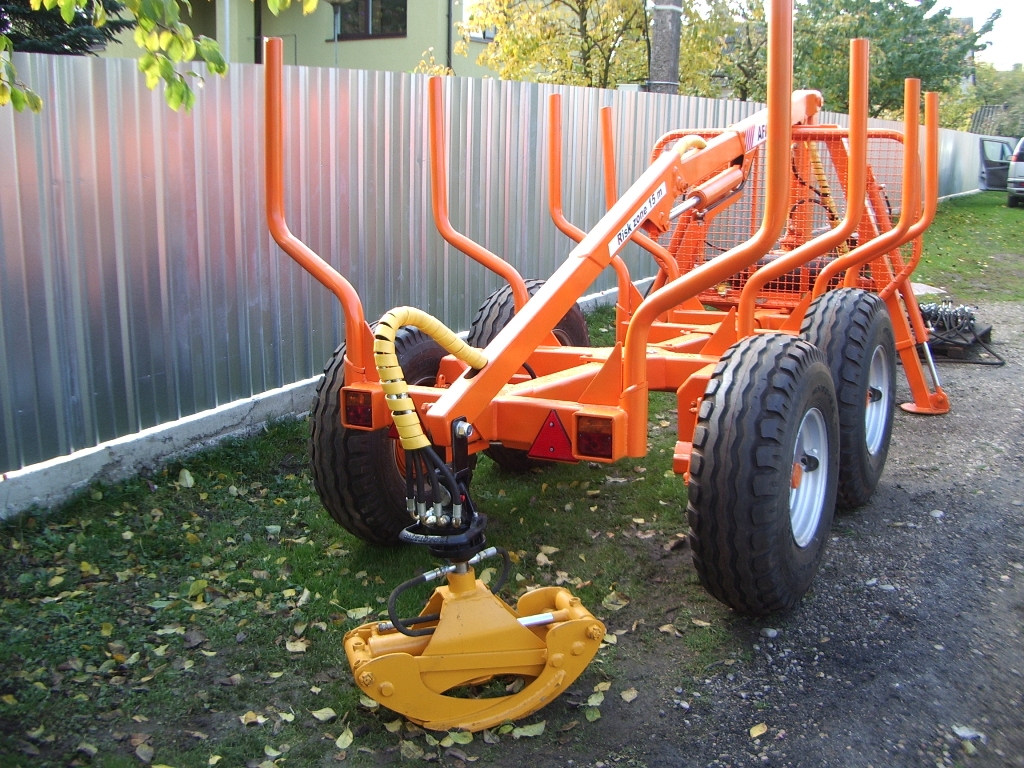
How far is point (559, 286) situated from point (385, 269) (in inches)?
130

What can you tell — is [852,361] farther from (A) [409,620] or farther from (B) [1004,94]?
(B) [1004,94]

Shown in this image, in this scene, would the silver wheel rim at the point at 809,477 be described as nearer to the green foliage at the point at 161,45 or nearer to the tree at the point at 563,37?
the green foliage at the point at 161,45

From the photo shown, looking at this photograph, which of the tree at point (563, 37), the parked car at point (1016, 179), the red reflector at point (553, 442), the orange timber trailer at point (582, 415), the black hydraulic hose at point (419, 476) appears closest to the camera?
the black hydraulic hose at point (419, 476)

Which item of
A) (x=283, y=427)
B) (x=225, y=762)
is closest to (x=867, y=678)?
(x=225, y=762)

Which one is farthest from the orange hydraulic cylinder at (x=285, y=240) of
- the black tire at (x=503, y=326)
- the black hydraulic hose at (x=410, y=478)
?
the black tire at (x=503, y=326)

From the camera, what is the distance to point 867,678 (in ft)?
11.6

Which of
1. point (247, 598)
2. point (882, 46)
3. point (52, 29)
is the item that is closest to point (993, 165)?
point (882, 46)

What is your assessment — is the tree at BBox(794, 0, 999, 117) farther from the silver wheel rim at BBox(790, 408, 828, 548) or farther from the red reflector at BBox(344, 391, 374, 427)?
the red reflector at BBox(344, 391, 374, 427)

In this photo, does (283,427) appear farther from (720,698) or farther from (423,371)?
(720,698)

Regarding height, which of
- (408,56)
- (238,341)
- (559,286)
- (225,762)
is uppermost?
(408,56)

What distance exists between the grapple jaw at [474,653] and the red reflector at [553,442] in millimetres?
587

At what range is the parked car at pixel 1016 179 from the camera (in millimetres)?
24219

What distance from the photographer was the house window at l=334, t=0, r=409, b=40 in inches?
878

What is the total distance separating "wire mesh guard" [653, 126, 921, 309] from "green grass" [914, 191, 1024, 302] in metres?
6.08
